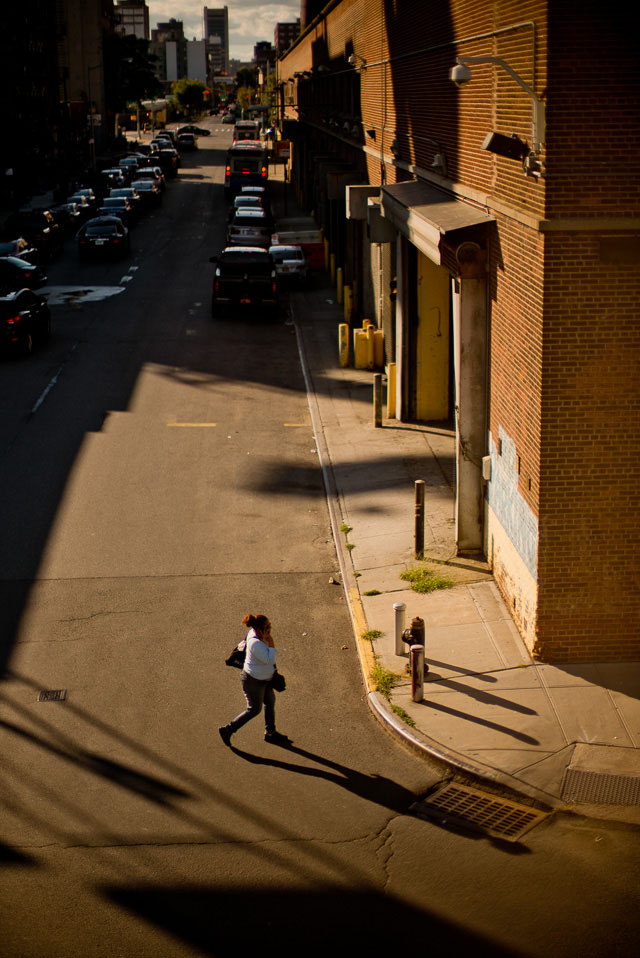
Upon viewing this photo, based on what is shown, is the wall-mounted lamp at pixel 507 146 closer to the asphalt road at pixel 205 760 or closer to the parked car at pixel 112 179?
the asphalt road at pixel 205 760

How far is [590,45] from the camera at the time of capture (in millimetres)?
10609

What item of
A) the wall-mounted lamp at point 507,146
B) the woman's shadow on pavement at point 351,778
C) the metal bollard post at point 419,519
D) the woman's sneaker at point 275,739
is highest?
the wall-mounted lamp at point 507,146

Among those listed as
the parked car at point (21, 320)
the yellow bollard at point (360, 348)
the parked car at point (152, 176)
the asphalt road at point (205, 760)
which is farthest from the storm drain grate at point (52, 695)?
the parked car at point (152, 176)

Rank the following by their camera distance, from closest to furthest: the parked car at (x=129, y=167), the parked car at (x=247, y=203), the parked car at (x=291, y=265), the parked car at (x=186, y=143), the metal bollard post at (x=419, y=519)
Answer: the metal bollard post at (x=419, y=519) < the parked car at (x=291, y=265) < the parked car at (x=247, y=203) < the parked car at (x=129, y=167) < the parked car at (x=186, y=143)

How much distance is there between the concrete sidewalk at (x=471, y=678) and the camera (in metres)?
9.80

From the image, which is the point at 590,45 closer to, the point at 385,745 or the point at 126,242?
the point at 385,745

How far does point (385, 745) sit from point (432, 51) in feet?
39.3

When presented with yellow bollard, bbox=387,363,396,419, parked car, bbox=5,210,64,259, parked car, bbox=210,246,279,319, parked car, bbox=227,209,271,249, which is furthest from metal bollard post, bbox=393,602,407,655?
parked car, bbox=5,210,64,259

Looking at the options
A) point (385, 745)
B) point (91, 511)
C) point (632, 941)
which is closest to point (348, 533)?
point (91, 511)

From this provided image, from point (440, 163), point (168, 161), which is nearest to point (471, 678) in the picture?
point (440, 163)

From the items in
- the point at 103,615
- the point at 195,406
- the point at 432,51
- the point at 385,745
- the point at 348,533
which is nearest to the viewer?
the point at 385,745

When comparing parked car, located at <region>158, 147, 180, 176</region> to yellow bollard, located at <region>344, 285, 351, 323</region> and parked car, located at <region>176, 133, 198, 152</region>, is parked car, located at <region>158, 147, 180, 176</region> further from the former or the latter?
yellow bollard, located at <region>344, 285, 351, 323</region>

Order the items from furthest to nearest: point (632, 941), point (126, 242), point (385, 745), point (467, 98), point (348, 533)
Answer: point (126, 242) < point (348, 533) < point (467, 98) < point (385, 745) < point (632, 941)

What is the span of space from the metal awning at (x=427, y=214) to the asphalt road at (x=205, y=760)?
15.0 feet
